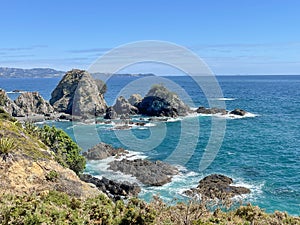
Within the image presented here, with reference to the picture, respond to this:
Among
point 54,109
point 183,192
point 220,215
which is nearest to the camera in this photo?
point 220,215

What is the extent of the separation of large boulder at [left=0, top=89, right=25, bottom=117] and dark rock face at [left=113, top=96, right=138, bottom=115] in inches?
1016

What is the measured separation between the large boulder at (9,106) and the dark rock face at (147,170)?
51.3m

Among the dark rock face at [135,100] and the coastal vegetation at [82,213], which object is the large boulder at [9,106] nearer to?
the dark rock face at [135,100]

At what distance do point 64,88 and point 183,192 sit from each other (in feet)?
254

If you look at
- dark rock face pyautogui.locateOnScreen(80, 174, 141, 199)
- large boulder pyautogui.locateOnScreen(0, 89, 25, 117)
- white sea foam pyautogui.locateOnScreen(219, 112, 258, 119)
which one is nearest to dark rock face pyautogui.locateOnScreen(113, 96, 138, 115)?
white sea foam pyautogui.locateOnScreen(219, 112, 258, 119)

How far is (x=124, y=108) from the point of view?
303 feet

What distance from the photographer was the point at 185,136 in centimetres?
6431

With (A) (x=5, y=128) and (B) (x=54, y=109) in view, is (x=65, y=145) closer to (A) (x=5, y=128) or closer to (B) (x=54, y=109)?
(A) (x=5, y=128)

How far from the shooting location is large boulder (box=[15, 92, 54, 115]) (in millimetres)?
93312

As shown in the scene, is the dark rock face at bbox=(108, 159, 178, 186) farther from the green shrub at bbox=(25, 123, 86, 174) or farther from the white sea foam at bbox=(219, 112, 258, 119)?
the white sea foam at bbox=(219, 112, 258, 119)

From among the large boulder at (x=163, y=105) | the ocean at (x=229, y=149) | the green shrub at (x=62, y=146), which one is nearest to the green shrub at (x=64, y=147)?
the green shrub at (x=62, y=146)

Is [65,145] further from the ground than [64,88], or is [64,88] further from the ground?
[64,88]

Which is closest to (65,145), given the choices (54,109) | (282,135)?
(282,135)

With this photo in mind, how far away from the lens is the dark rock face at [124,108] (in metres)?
91.9
